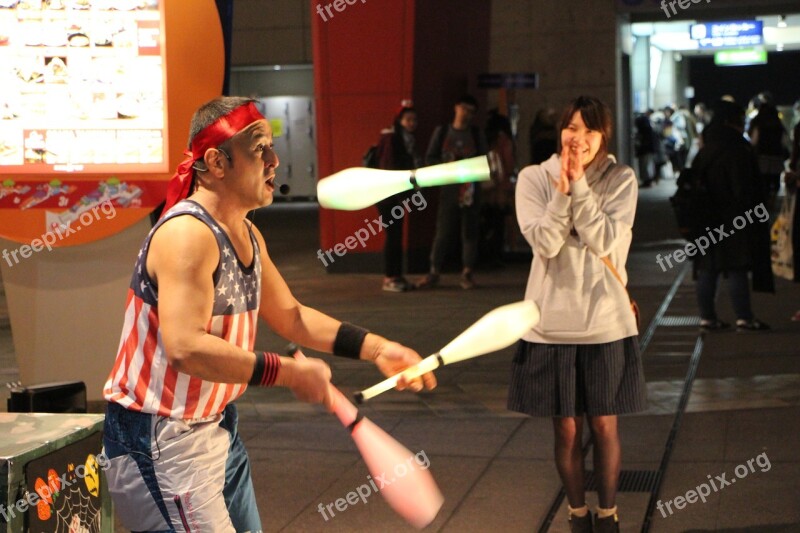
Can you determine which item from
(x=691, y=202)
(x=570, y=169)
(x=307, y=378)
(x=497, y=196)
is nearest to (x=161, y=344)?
(x=307, y=378)

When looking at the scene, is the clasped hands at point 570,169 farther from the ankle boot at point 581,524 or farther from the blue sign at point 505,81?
the blue sign at point 505,81

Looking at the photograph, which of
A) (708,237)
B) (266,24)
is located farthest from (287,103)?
(708,237)

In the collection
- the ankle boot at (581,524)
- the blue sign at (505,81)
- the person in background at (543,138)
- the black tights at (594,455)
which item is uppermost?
the blue sign at (505,81)

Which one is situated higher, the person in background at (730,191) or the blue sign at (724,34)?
the blue sign at (724,34)

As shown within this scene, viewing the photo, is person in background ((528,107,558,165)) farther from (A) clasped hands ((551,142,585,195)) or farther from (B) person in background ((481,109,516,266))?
(A) clasped hands ((551,142,585,195))

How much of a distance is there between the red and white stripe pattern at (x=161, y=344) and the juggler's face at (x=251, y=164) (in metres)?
0.13

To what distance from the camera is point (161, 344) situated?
3.00 m

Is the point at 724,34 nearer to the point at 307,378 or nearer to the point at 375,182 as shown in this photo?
the point at 375,182

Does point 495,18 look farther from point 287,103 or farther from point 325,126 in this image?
point 325,126

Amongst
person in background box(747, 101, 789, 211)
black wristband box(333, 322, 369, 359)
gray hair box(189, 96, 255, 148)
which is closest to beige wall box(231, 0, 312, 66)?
person in background box(747, 101, 789, 211)

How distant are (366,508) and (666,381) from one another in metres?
3.18

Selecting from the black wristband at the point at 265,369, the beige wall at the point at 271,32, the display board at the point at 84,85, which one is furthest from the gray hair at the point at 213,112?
the beige wall at the point at 271,32

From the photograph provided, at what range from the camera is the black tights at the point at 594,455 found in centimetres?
478

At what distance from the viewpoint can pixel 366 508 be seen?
A: 558 cm
